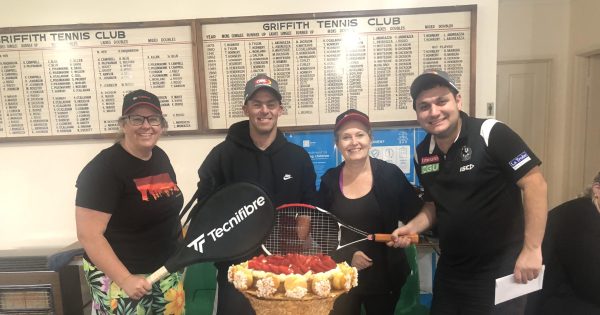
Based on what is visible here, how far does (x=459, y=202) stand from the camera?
4.56 feet

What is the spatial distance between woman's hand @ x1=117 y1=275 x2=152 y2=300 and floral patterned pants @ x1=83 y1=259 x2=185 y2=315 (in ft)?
0.58

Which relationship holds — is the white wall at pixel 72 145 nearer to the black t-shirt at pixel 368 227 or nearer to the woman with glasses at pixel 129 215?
the woman with glasses at pixel 129 215

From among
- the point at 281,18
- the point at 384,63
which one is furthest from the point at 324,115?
the point at 281,18

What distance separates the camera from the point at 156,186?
4.68ft

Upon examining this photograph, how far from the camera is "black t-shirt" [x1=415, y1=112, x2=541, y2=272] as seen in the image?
1.34m

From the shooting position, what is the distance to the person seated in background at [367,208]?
5.15ft

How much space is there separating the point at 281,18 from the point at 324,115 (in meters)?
0.65

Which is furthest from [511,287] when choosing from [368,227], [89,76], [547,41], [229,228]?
[547,41]

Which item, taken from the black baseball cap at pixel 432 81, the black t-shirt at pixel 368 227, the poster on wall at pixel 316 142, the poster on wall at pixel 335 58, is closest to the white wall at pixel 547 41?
the poster on wall at pixel 335 58

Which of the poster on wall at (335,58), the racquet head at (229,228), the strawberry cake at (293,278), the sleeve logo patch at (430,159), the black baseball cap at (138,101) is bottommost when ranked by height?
the strawberry cake at (293,278)

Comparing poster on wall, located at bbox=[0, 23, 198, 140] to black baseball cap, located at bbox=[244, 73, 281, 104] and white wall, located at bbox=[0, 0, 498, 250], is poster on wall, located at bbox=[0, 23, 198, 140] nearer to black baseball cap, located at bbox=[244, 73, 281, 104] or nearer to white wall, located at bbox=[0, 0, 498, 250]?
white wall, located at bbox=[0, 0, 498, 250]

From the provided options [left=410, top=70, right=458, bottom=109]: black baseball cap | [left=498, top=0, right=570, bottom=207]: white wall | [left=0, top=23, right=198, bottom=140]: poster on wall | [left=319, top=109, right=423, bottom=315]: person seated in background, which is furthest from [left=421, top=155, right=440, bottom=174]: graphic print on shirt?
[left=498, top=0, right=570, bottom=207]: white wall

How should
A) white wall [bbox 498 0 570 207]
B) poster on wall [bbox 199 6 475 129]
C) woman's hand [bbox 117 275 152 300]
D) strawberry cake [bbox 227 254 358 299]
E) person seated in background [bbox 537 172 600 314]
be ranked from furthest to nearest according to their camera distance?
white wall [bbox 498 0 570 207] < poster on wall [bbox 199 6 475 129] < person seated in background [bbox 537 172 600 314] < woman's hand [bbox 117 275 152 300] < strawberry cake [bbox 227 254 358 299]

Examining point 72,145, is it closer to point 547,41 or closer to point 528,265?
point 528,265
